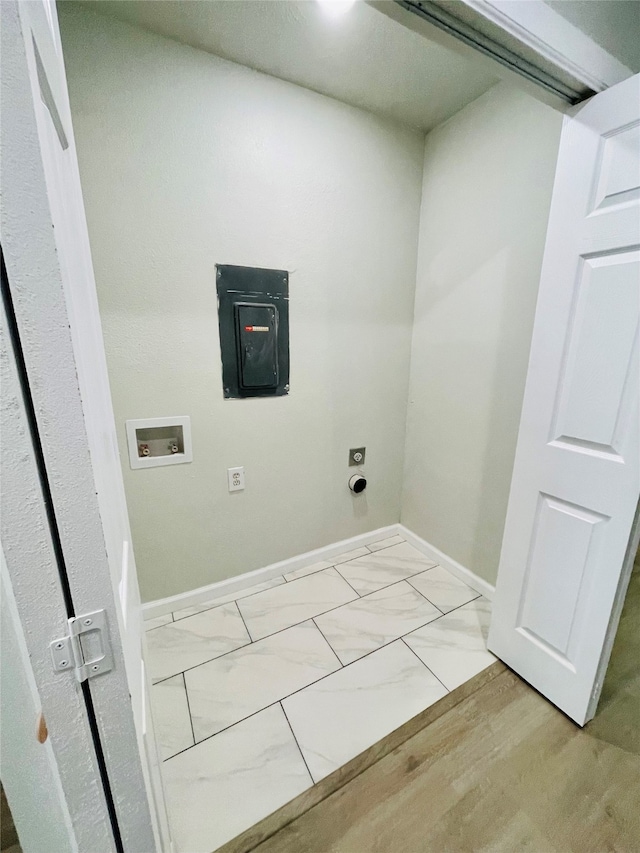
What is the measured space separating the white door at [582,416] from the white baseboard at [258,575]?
1.04 m

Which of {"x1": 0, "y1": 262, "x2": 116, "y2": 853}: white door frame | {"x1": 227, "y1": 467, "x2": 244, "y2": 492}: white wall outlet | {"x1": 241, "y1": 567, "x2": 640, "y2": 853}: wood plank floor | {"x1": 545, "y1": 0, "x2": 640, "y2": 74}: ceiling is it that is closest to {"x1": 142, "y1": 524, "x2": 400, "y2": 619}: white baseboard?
{"x1": 227, "y1": 467, "x2": 244, "y2": 492}: white wall outlet

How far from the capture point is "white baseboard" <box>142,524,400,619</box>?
1.67 meters

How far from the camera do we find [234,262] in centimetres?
150

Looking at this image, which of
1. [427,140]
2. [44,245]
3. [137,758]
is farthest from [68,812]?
[427,140]

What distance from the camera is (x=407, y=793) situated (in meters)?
1.01

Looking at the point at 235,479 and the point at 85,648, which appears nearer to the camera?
the point at 85,648

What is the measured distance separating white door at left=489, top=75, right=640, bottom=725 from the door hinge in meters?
1.33

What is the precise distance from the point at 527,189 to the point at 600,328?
867 mm

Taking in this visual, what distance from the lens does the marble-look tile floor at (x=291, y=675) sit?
3.39ft

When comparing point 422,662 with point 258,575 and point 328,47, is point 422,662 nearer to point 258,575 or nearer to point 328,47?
point 258,575

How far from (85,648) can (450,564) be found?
198cm

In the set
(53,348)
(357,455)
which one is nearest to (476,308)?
(357,455)

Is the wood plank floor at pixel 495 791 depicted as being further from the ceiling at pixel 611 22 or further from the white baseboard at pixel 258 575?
the ceiling at pixel 611 22

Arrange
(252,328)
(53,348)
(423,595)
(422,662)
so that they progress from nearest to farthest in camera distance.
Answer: (53,348) < (422,662) < (252,328) < (423,595)
